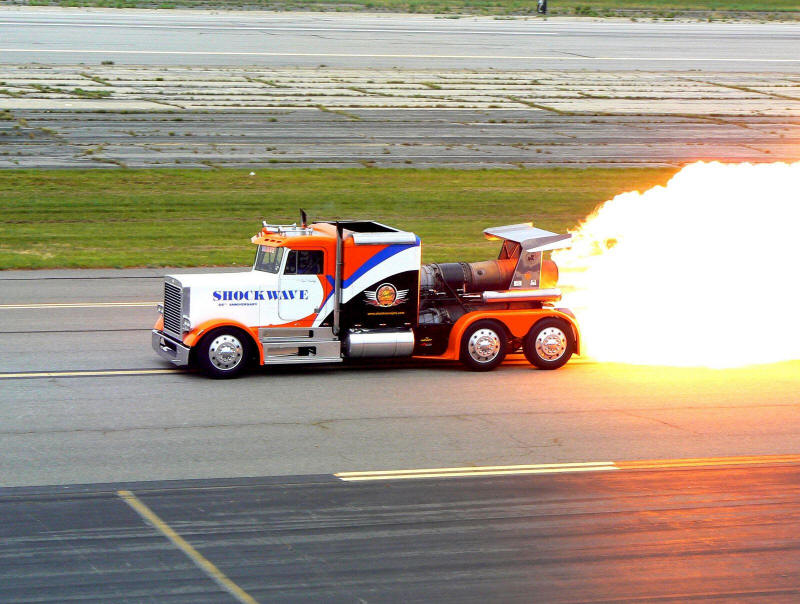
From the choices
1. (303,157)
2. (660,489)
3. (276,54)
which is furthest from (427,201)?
(276,54)

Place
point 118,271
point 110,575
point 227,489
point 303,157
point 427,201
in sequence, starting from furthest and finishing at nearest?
point 303,157 → point 427,201 → point 118,271 → point 227,489 → point 110,575

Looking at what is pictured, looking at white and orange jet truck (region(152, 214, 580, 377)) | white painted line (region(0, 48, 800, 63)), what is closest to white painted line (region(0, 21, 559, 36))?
white painted line (region(0, 48, 800, 63))

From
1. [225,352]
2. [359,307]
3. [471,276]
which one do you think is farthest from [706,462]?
[225,352]

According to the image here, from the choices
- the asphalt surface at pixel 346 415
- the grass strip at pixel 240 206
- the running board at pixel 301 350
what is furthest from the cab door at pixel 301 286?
the grass strip at pixel 240 206

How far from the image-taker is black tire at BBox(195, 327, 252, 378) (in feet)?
54.2

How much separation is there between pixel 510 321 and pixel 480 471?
204 inches

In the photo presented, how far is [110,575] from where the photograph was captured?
9.79 m

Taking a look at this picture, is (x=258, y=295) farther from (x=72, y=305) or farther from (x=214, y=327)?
(x=72, y=305)

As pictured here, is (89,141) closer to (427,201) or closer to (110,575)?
(427,201)

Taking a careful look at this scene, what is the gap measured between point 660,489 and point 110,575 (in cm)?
594

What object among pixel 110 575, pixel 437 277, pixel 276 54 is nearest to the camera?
pixel 110 575

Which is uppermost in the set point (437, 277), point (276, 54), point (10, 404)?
point (276, 54)

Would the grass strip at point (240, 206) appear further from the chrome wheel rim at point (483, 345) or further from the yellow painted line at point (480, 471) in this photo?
the yellow painted line at point (480, 471)

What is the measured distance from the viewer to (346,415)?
1497cm
